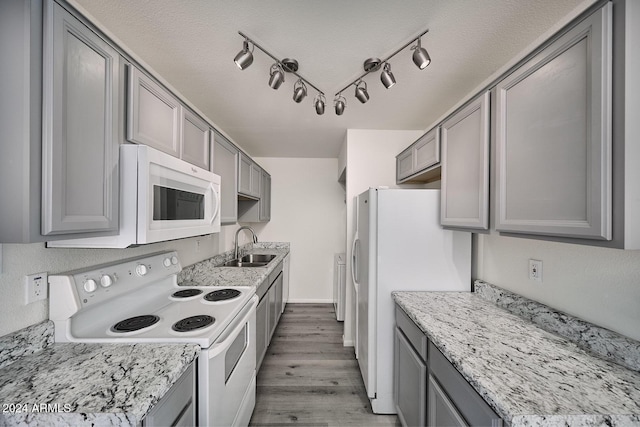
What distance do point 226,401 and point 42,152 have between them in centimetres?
135

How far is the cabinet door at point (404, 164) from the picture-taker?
7.62 ft

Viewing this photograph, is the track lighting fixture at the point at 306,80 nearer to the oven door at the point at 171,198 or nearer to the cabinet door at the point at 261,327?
the oven door at the point at 171,198

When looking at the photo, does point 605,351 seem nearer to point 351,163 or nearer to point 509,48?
point 509,48

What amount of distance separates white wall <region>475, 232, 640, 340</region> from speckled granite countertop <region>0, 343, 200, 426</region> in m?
1.77

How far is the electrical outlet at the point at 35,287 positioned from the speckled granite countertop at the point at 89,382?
8.8 inches

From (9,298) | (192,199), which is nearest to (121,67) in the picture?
(192,199)

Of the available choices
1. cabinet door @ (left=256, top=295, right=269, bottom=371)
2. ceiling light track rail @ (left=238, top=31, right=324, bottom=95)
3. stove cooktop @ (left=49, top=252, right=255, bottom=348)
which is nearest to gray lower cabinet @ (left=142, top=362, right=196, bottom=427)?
stove cooktop @ (left=49, top=252, right=255, bottom=348)

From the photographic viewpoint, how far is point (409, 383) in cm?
150

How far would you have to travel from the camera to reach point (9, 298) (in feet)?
3.03

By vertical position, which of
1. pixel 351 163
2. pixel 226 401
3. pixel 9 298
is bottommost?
pixel 226 401

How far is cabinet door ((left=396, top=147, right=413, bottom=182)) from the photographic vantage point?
2.32 meters

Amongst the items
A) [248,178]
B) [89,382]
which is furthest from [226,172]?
[89,382]

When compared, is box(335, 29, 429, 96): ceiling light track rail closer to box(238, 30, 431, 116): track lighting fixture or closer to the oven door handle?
box(238, 30, 431, 116): track lighting fixture

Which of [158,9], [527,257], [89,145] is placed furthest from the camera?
[527,257]
